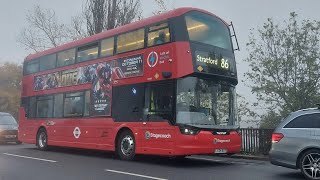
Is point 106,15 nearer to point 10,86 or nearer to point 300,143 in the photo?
point 300,143

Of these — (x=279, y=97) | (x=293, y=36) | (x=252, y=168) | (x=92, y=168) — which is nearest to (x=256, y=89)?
(x=279, y=97)

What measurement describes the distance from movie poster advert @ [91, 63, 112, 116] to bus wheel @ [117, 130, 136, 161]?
1.13 meters

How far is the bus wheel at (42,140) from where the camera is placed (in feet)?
60.2

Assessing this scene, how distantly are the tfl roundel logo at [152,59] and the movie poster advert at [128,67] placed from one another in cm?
41

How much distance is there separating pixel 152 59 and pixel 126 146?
2.99m

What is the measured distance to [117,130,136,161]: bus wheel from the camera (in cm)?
1338

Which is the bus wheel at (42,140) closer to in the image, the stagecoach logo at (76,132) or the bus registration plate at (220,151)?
the stagecoach logo at (76,132)

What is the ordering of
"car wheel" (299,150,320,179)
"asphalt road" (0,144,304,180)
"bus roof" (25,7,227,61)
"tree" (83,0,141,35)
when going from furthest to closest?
"tree" (83,0,141,35), "bus roof" (25,7,227,61), "asphalt road" (0,144,304,180), "car wheel" (299,150,320,179)

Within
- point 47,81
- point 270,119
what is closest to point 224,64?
point 270,119

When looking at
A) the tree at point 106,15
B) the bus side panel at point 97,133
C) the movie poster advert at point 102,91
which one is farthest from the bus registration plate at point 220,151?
the tree at point 106,15

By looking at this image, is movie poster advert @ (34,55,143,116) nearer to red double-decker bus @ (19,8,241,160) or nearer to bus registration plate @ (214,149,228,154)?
red double-decker bus @ (19,8,241,160)

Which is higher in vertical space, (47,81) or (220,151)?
(47,81)

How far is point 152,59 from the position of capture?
42.1 ft

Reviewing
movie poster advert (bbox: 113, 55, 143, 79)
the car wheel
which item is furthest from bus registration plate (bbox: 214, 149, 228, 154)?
movie poster advert (bbox: 113, 55, 143, 79)
